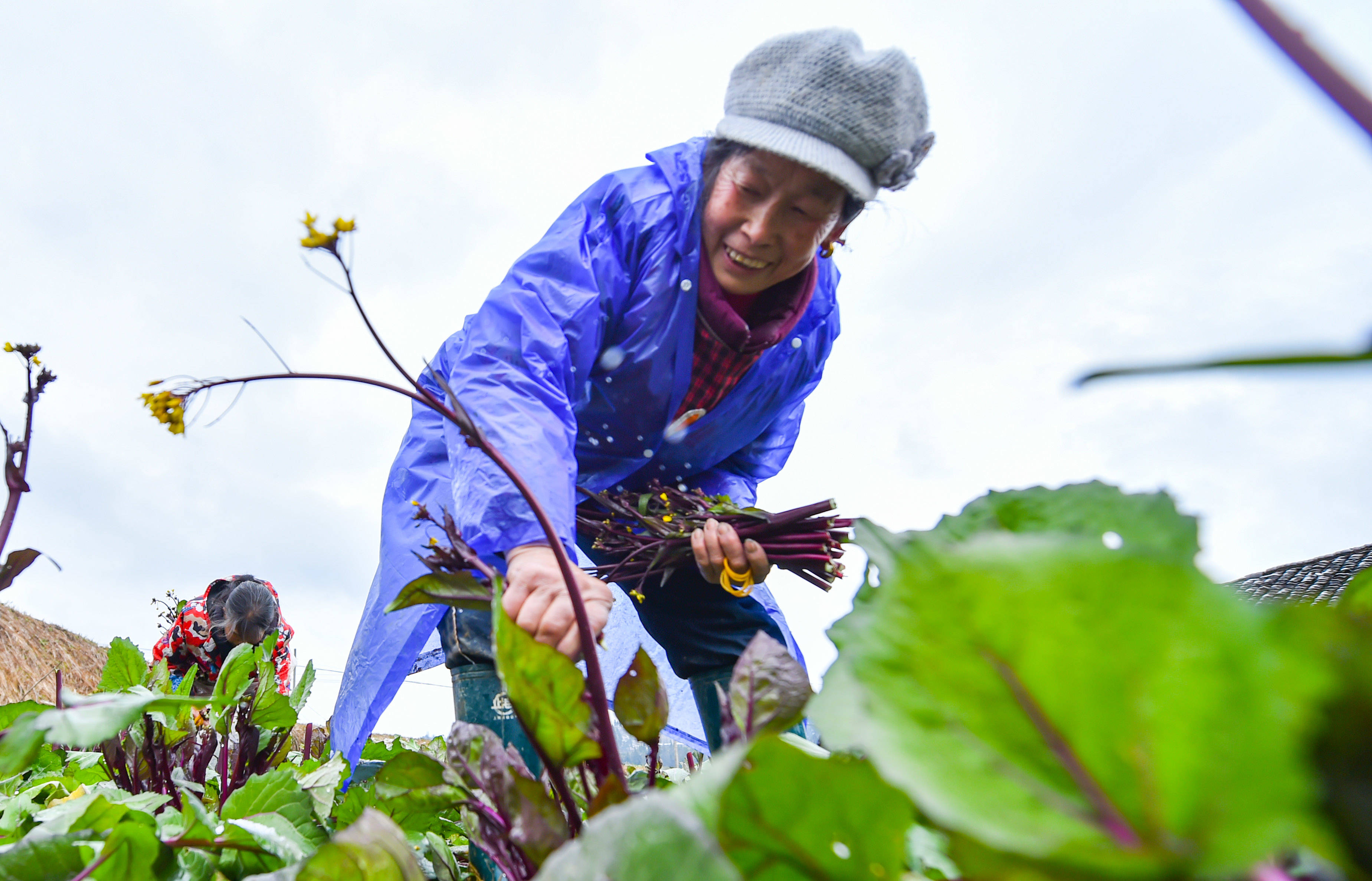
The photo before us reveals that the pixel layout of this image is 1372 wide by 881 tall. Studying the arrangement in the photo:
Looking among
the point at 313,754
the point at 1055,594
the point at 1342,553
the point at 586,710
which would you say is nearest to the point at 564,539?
the point at 586,710

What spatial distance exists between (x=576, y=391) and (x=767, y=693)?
1331 millimetres

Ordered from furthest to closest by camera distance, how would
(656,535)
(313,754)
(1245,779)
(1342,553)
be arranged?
(1342,553) → (313,754) → (656,535) → (1245,779)

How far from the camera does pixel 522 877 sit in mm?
433

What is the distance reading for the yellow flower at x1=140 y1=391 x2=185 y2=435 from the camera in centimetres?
51

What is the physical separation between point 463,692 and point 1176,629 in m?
1.36

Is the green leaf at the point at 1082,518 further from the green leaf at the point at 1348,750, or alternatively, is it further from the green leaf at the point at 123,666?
the green leaf at the point at 123,666

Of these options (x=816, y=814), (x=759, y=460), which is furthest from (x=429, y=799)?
(x=759, y=460)

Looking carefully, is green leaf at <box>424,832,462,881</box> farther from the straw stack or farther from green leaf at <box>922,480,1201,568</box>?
the straw stack

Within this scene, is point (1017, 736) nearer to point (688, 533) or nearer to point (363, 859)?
point (363, 859)

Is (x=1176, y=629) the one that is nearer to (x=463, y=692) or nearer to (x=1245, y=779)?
(x=1245, y=779)

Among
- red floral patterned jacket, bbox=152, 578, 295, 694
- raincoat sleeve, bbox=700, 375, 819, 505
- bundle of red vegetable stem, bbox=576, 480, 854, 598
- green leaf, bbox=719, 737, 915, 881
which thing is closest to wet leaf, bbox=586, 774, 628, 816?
green leaf, bbox=719, 737, 915, 881

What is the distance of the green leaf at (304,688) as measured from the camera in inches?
40.5

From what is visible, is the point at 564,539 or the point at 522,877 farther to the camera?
the point at 564,539

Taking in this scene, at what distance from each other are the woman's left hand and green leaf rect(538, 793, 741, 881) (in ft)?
4.58
